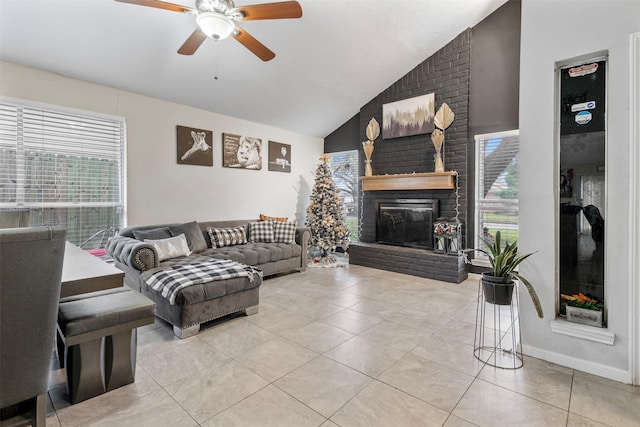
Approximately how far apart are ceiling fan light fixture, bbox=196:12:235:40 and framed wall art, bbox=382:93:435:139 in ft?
12.4

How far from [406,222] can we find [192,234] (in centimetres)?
355

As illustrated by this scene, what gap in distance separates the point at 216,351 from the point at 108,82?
147 inches

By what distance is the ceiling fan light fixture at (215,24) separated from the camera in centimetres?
226

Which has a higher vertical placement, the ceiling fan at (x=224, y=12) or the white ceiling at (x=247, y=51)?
the white ceiling at (x=247, y=51)

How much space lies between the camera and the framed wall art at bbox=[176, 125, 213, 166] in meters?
4.77

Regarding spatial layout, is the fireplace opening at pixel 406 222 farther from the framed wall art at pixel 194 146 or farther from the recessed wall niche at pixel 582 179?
the framed wall art at pixel 194 146

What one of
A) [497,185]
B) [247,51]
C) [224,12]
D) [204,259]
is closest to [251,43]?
Answer: [224,12]

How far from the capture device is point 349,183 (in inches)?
267

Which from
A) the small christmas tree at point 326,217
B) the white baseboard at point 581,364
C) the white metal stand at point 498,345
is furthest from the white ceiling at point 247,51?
the white baseboard at point 581,364

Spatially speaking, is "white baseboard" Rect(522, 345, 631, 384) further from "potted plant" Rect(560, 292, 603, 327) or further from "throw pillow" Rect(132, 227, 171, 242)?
"throw pillow" Rect(132, 227, 171, 242)

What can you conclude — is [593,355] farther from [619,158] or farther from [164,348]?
[164,348]

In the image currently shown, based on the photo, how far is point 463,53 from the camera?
192 inches

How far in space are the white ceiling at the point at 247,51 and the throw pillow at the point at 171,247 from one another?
2148mm

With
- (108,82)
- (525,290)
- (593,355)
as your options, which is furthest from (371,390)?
(108,82)
